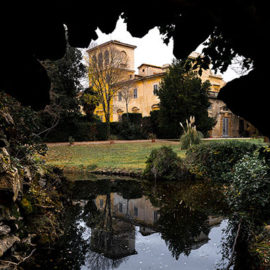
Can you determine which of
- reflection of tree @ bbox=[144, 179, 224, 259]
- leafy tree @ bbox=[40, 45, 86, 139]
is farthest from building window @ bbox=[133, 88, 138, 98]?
reflection of tree @ bbox=[144, 179, 224, 259]

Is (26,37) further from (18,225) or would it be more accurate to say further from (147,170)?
(147,170)

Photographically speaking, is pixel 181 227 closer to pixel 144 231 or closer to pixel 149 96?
pixel 144 231

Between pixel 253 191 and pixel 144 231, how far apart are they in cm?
248

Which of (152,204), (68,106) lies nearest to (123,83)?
(68,106)

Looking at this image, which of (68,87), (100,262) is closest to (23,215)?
(100,262)

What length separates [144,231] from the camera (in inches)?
213

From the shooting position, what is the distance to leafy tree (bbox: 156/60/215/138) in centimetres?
2356

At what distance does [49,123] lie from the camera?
20406 millimetres

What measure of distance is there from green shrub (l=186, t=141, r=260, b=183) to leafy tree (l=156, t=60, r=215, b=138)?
1460 centimetres

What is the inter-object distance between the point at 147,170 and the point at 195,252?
5.77 m

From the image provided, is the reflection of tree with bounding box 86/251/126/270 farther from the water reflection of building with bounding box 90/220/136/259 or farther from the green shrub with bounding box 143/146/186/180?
the green shrub with bounding box 143/146/186/180

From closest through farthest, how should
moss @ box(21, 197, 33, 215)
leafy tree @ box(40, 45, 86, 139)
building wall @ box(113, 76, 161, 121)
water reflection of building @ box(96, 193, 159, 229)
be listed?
moss @ box(21, 197, 33, 215)
water reflection of building @ box(96, 193, 159, 229)
leafy tree @ box(40, 45, 86, 139)
building wall @ box(113, 76, 161, 121)

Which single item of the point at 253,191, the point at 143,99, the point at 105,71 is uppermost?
the point at 105,71

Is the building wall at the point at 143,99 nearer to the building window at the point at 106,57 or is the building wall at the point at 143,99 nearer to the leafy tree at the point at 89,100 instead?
the leafy tree at the point at 89,100
